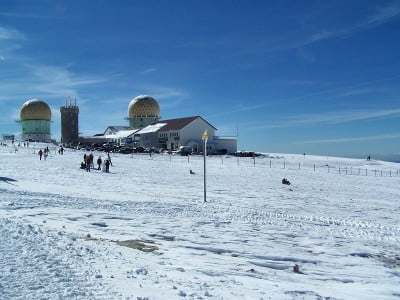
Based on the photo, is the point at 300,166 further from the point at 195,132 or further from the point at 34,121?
the point at 34,121

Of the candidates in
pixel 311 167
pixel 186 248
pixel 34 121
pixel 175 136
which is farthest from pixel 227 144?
pixel 186 248

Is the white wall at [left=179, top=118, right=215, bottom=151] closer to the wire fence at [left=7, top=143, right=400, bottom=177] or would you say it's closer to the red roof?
the red roof

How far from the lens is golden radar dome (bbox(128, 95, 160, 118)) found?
A: 96719mm

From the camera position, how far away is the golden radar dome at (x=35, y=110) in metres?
94.9

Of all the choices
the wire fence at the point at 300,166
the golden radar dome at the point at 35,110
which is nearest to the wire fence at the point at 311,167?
the wire fence at the point at 300,166

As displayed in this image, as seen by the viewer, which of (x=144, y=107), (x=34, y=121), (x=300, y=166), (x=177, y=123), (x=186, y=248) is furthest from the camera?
(x=144, y=107)

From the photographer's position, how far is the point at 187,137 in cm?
7600

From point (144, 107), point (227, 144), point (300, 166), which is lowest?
point (300, 166)

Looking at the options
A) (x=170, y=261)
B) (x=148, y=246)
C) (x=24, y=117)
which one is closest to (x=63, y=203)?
(x=148, y=246)

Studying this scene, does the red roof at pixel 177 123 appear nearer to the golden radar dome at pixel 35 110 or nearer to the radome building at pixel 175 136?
the radome building at pixel 175 136

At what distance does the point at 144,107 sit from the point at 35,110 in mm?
23791

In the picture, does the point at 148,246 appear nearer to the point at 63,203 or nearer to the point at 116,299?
the point at 116,299

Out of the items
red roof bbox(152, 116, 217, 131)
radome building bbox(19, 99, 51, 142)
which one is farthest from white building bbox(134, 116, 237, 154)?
radome building bbox(19, 99, 51, 142)

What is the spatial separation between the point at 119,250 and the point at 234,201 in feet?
42.8
